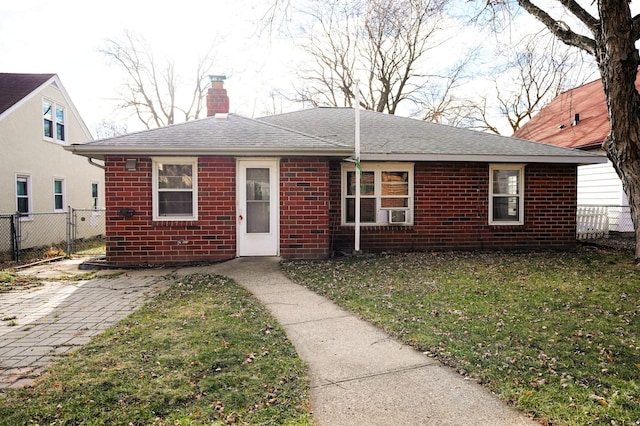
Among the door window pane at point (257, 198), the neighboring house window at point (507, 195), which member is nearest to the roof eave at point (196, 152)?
the door window pane at point (257, 198)

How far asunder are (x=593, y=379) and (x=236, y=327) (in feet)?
11.8

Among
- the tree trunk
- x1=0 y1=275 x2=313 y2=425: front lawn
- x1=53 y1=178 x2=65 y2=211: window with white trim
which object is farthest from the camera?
x1=53 y1=178 x2=65 y2=211: window with white trim

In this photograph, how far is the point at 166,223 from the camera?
9.19m

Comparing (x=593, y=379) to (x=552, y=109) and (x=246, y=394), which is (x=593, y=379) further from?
(x=552, y=109)

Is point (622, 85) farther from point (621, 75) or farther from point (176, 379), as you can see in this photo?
point (176, 379)

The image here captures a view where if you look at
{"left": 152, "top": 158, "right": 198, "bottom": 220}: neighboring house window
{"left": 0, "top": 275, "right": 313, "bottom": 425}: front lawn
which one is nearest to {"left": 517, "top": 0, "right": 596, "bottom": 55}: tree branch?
{"left": 152, "top": 158, "right": 198, "bottom": 220}: neighboring house window

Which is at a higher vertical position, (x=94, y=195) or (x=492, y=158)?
(x=492, y=158)

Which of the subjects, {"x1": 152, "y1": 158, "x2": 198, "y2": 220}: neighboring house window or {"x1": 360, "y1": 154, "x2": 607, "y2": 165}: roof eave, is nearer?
{"x1": 152, "y1": 158, "x2": 198, "y2": 220}: neighboring house window

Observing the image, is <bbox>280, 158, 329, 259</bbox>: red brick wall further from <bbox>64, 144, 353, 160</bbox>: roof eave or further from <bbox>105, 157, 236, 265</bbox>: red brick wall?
<bbox>105, 157, 236, 265</bbox>: red brick wall

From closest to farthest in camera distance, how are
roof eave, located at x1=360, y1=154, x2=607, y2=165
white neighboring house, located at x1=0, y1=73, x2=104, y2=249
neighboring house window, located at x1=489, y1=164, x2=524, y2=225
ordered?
roof eave, located at x1=360, y1=154, x2=607, y2=165
neighboring house window, located at x1=489, y1=164, x2=524, y2=225
white neighboring house, located at x1=0, y1=73, x2=104, y2=249

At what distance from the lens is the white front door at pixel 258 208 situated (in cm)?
938

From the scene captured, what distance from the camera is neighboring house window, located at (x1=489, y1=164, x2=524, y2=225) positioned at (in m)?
11.0

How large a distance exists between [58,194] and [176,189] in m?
9.89

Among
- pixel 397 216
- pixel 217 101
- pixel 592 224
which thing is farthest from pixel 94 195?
Answer: pixel 592 224
